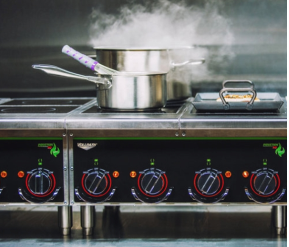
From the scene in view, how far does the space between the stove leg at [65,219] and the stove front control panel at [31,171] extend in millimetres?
111

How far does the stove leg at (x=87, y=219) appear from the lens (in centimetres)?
180

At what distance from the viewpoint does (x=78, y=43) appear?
221cm

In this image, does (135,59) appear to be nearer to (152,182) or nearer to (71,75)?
(71,75)

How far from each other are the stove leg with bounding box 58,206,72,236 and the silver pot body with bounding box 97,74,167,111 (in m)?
0.33

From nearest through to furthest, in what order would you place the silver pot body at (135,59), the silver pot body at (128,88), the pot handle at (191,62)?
the silver pot body at (128,88), the silver pot body at (135,59), the pot handle at (191,62)

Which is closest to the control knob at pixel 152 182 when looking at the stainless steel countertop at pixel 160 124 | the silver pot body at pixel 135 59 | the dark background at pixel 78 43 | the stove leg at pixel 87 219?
the stainless steel countertop at pixel 160 124

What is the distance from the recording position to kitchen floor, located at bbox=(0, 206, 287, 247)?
1.77 m

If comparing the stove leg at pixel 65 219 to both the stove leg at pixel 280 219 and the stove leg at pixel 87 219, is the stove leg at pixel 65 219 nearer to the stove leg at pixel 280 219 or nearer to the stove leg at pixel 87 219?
the stove leg at pixel 87 219

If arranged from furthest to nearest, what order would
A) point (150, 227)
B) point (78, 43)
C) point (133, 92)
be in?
point (78, 43) < point (150, 227) < point (133, 92)

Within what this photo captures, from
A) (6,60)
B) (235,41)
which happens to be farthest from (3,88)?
(235,41)

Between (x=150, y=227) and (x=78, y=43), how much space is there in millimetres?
723

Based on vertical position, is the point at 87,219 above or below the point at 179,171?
below

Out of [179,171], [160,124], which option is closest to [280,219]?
[179,171]

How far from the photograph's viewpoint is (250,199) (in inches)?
65.6
